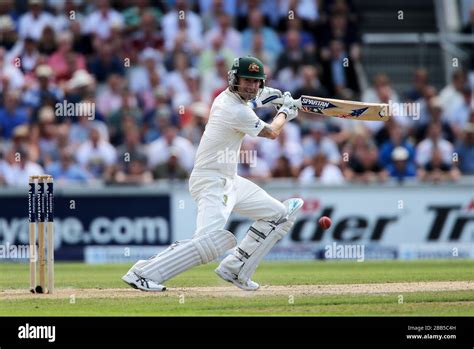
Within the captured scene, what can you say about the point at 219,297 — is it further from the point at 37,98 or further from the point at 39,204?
the point at 37,98

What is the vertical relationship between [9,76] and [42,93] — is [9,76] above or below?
above


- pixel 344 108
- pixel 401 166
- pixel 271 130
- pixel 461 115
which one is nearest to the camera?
pixel 271 130

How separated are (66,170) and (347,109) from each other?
6873mm

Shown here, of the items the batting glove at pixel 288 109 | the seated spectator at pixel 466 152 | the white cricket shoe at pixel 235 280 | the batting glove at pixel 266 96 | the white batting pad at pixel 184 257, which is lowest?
the white cricket shoe at pixel 235 280

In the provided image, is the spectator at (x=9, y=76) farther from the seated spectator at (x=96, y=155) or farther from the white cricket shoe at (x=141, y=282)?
the white cricket shoe at (x=141, y=282)

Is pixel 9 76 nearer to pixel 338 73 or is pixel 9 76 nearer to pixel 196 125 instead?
pixel 196 125

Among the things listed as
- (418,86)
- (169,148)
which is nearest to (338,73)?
(418,86)

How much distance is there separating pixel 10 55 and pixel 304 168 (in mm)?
4883

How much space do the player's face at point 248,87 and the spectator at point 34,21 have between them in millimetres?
8952

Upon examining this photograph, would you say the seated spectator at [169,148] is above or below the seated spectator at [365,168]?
above

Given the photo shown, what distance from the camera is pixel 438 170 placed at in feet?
57.1

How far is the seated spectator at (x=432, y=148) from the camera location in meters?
17.6

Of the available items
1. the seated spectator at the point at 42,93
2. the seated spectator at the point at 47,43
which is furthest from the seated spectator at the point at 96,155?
the seated spectator at the point at 47,43
